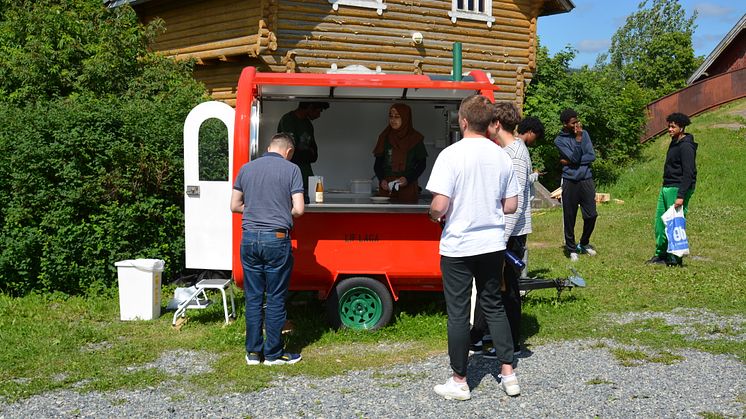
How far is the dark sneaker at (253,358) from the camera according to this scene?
18.9ft

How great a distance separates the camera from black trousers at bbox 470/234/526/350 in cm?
564

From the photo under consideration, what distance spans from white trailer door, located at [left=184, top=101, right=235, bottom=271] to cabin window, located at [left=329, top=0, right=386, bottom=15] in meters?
9.65

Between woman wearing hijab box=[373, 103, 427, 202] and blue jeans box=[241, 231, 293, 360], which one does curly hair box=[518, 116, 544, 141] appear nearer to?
woman wearing hijab box=[373, 103, 427, 202]

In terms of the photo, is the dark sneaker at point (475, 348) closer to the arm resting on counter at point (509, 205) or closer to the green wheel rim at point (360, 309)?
the green wheel rim at point (360, 309)

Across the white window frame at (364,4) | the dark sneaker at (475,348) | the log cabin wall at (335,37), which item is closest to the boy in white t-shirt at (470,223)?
the dark sneaker at (475,348)

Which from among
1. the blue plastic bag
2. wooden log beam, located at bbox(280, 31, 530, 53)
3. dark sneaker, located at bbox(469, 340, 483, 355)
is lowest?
dark sneaker, located at bbox(469, 340, 483, 355)

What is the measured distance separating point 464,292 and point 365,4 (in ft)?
44.0

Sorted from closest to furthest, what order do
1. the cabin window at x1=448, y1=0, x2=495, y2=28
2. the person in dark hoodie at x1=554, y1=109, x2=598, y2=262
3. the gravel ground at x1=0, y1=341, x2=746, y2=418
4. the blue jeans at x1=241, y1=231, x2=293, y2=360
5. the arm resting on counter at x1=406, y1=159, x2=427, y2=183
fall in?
the gravel ground at x1=0, y1=341, x2=746, y2=418 → the blue jeans at x1=241, y1=231, x2=293, y2=360 → the arm resting on counter at x1=406, y1=159, x2=427, y2=183 → the person in dark hoodie at x1=554, y1=109, x2=598, y2=262 → the cabin window at x1=448, y1=0, x2=495, y2=28

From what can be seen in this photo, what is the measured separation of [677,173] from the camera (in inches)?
369

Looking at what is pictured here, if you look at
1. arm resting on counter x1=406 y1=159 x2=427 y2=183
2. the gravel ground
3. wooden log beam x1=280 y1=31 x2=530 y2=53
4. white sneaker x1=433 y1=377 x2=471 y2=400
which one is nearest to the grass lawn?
the gravel ground

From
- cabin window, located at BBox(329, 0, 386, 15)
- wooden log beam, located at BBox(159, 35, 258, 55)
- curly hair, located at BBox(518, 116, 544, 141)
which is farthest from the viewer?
cabin window, located at BBox(329, 0, 386, 15)

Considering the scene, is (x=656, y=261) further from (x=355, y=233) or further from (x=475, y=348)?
(x=355, y=233)

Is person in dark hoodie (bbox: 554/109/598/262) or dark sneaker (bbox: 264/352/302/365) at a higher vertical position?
person in dark hoodie (bbox: 554/109/598/262)

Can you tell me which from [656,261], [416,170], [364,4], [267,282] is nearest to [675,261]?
Result: [656,261]
